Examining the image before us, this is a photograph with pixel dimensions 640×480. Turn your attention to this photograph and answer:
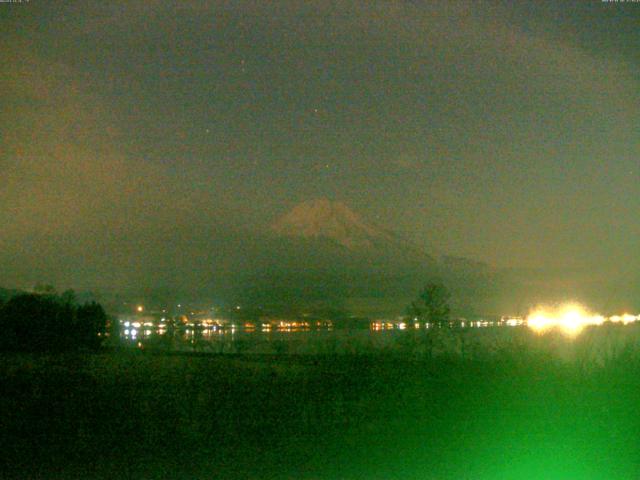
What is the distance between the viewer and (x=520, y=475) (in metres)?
10.6

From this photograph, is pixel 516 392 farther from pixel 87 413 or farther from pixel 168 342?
pixel 168 342

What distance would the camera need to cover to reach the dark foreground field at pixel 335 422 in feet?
35.3

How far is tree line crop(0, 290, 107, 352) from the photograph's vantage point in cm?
3372

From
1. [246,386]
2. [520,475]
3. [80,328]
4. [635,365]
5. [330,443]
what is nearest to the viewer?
[520,475]

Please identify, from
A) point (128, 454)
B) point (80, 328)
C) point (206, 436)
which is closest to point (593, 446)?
point (206, 436)

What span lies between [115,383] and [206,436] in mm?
5285

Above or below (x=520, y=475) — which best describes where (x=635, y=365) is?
above

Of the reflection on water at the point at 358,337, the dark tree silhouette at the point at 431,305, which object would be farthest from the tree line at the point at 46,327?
the dark tree silhouette at the point at 431,305

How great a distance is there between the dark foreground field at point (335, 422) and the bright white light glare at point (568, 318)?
5.07m

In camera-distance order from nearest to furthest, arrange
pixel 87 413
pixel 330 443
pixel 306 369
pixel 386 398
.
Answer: pixel 330 443 → pixel 87 413 → pixel 386 398 → pixel 306 369

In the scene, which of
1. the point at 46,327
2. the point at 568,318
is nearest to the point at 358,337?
the point at 568,318

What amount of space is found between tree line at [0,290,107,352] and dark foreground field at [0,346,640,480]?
1555 cm

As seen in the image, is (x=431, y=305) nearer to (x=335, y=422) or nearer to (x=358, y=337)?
(x=358, y=337)

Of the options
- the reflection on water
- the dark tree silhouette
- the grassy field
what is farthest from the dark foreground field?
the dark tree silhouette
